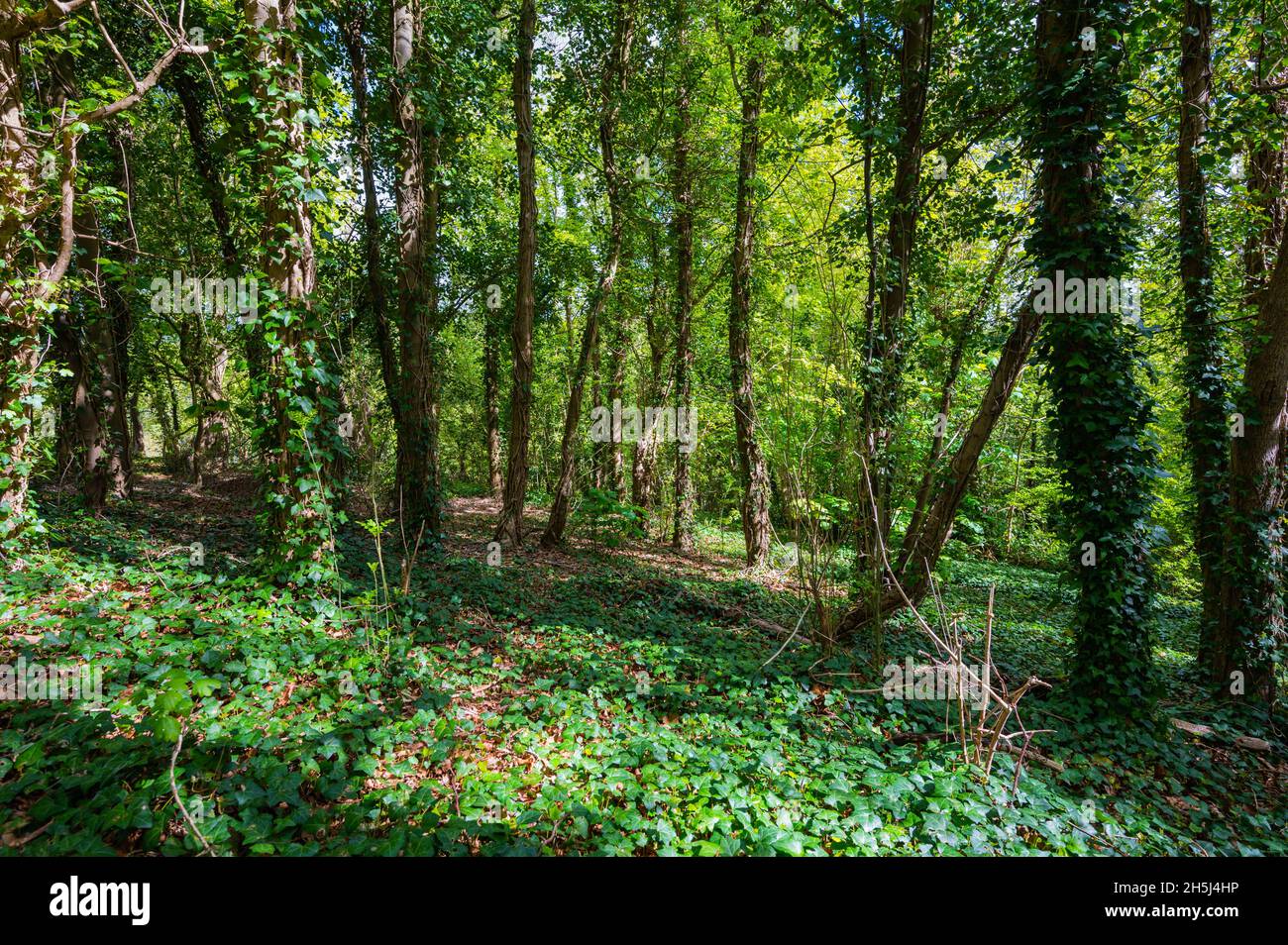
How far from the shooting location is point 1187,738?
4586 mm

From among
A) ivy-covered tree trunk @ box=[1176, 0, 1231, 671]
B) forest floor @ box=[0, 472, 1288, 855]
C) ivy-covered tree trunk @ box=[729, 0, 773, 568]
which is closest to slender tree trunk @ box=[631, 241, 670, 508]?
ivy-covered tree trunk @ box=[729, 0, 773, 568]

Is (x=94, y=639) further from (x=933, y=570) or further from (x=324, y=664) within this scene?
(x=933, y=570)

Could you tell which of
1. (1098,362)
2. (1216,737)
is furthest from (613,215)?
(1216,737)

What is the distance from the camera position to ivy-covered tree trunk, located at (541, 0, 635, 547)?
923cm

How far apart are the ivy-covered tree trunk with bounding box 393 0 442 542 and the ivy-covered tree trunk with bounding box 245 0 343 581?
2.65m

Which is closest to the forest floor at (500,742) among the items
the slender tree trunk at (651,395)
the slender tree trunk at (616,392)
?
the slender tree trunk at (651,395)

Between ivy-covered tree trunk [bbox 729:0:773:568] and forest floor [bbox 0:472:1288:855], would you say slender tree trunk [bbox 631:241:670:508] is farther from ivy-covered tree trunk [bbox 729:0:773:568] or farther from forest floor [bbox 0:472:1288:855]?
forest floor [bbox 0:472:1288:855]

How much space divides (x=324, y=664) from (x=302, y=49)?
550 centimetres

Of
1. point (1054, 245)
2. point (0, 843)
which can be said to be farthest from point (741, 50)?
point (0, 843)

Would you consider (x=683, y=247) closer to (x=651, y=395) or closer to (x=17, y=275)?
(x=651, y=395)

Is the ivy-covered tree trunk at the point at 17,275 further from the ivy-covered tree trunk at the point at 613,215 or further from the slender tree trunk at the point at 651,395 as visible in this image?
the slender tree trunk at the point at 651,395

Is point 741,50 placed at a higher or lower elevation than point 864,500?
higher

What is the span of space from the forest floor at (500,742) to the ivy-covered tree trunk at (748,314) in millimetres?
4529

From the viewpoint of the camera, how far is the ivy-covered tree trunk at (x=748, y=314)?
9195 millimetres
